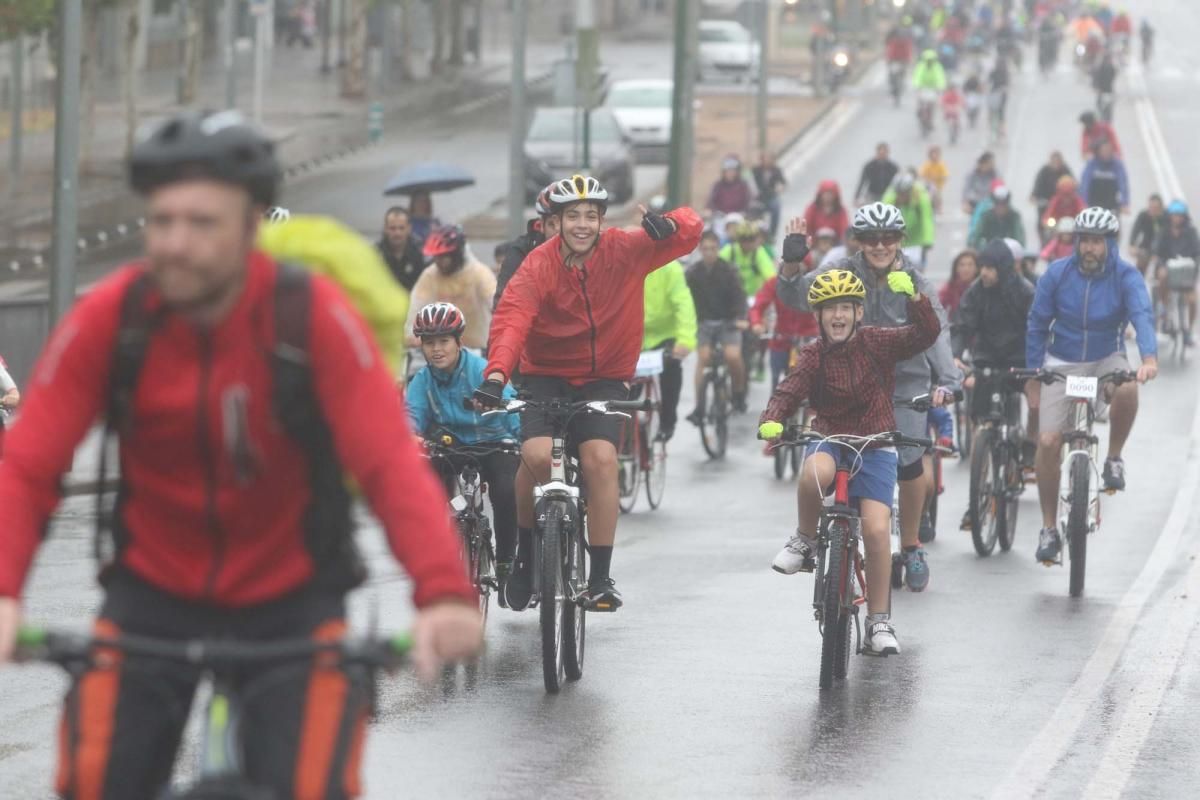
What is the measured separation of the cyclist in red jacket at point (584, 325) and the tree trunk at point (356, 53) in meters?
46.5

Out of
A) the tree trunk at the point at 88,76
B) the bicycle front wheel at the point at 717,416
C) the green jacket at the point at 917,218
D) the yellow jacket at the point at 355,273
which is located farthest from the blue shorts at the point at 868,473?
the tree trunk at the point at 88,76

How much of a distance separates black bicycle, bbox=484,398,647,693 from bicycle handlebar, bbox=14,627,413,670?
520 centimetres

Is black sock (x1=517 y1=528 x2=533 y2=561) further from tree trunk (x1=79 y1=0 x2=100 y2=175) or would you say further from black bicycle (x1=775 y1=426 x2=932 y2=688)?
tree trunk (x1=79 y1=0 x2=100 y2=175)

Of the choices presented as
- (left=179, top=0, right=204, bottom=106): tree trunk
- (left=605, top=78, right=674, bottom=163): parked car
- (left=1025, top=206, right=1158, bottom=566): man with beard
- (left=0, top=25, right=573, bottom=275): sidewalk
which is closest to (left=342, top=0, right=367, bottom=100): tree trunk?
(left=0, top=25, right=573, bottom=275): sidewalk

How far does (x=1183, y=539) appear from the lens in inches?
595

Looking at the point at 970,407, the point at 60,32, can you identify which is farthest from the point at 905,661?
the point at 60,32

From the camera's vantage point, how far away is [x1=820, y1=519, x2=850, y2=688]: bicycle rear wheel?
9703mm

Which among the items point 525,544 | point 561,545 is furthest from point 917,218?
point 561,545

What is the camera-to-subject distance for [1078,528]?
41.1 ft

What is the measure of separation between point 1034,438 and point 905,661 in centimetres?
480

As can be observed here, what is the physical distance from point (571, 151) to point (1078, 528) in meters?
28.4

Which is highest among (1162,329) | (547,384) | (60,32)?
(60,32)

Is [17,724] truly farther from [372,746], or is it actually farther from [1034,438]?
[1034,438]

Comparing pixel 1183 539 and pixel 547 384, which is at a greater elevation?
pixel 547 384
